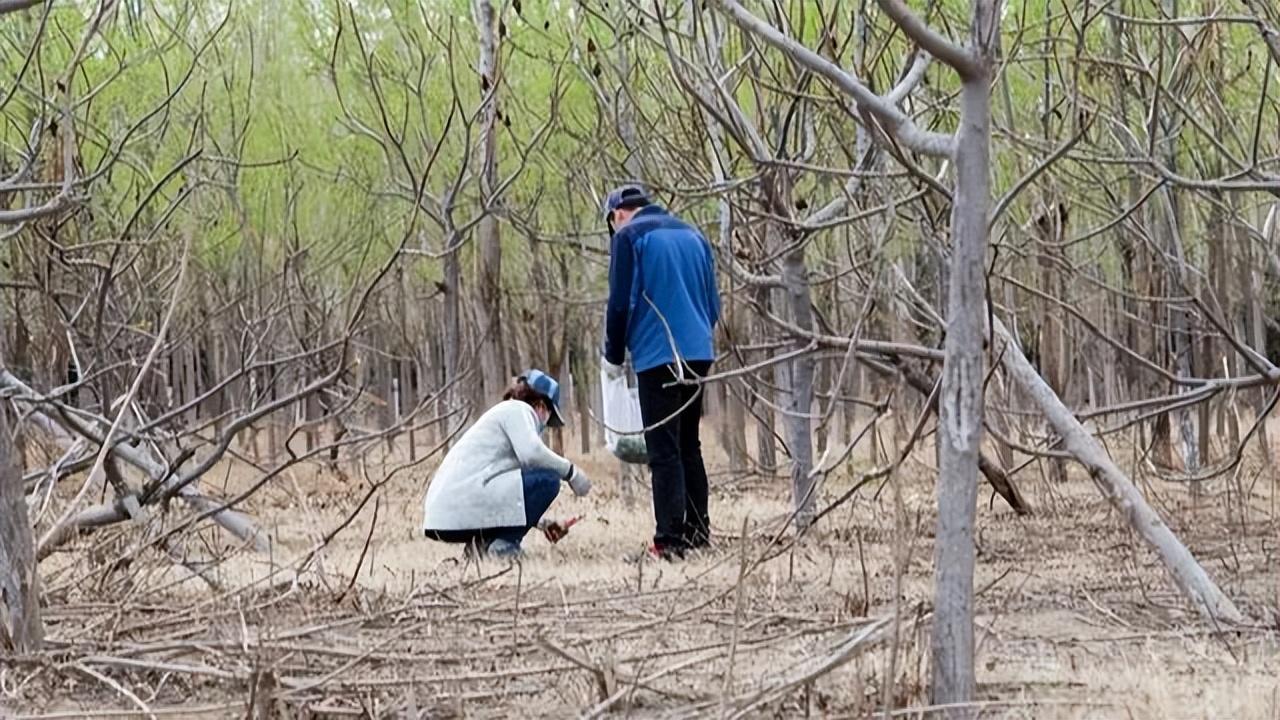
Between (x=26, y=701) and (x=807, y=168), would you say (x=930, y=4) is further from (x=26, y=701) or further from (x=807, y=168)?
(x=26, y=701)

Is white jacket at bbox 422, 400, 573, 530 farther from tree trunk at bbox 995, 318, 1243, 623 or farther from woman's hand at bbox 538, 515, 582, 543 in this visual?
tree trunk at bbox 995, 318, 1243, 623

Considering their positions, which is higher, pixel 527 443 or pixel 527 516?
pixel 527 443

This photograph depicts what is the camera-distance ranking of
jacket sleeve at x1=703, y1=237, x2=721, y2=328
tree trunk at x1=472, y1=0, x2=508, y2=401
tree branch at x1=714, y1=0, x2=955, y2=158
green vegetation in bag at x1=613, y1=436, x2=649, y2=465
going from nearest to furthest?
tree branch at x1=714, y1=0, x2=955, y2=158 < jacket sleeve at x1=703, y1=237, x2=721, y2=328 < green vegetation in bag at x1=613, y1=436, x2=649, y2=465 < tree trunk at x1=472, y1=0, x2=508, y2=401

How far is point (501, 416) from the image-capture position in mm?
7125

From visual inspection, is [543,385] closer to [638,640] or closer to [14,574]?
[638,640]

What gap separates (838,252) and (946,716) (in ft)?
34.9

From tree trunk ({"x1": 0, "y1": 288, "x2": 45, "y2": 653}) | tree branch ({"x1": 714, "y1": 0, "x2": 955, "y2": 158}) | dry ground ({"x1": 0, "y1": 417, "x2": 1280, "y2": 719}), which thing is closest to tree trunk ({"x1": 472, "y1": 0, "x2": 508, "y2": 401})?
dry ground ({"x1": 0, "y1": 417, "x2": 1280, "y2": 719})

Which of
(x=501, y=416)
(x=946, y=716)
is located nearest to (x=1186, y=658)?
(x=946, y=716)

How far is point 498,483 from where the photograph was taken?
7020 millimetres

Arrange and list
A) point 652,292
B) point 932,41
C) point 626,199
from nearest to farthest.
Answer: point 932,41 → point 652,292 → point 626,199

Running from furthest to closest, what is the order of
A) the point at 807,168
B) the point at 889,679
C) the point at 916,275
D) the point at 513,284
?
the point at 513,284 < the point at 916,275 < the point at 807,168 < the point at 889,679

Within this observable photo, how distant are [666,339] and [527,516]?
1.06 metres

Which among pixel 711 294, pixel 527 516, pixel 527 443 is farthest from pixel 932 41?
pixel 527 516

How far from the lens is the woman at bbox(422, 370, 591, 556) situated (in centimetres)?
700
